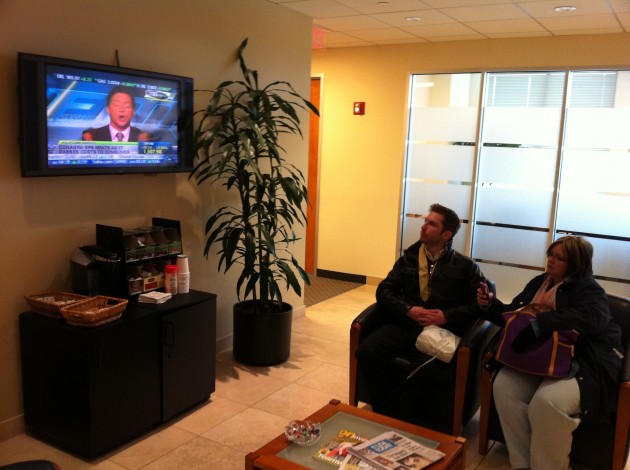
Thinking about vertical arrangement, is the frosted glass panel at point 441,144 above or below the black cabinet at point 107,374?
above

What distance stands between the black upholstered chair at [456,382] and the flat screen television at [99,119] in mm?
1523

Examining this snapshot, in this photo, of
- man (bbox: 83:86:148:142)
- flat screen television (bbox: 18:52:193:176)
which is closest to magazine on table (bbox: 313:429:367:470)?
flat screen television (bbox: 18:52:193:176)

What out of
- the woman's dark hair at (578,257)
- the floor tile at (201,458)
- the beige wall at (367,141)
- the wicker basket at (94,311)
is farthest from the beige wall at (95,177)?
the woman's dark hair at (578,257)

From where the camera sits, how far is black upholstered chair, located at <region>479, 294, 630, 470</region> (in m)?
2.62

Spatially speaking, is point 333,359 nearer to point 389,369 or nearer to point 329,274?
point 389,369

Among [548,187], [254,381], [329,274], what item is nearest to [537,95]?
[548,187]

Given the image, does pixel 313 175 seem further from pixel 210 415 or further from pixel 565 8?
pixel 210 415

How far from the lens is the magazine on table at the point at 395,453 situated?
2137 mm

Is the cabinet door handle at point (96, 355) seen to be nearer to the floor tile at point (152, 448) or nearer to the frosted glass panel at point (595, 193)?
the floor tile at point (152, 448)

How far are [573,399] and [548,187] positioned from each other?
3177mm

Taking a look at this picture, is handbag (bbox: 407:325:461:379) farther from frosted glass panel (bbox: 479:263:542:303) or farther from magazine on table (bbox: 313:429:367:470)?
frosted glass panel (bbox: 479:263:542:303)

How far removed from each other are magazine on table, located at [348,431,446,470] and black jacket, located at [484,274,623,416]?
2.80 ft

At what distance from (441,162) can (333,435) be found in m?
4.01

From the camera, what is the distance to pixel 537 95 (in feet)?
17.6
